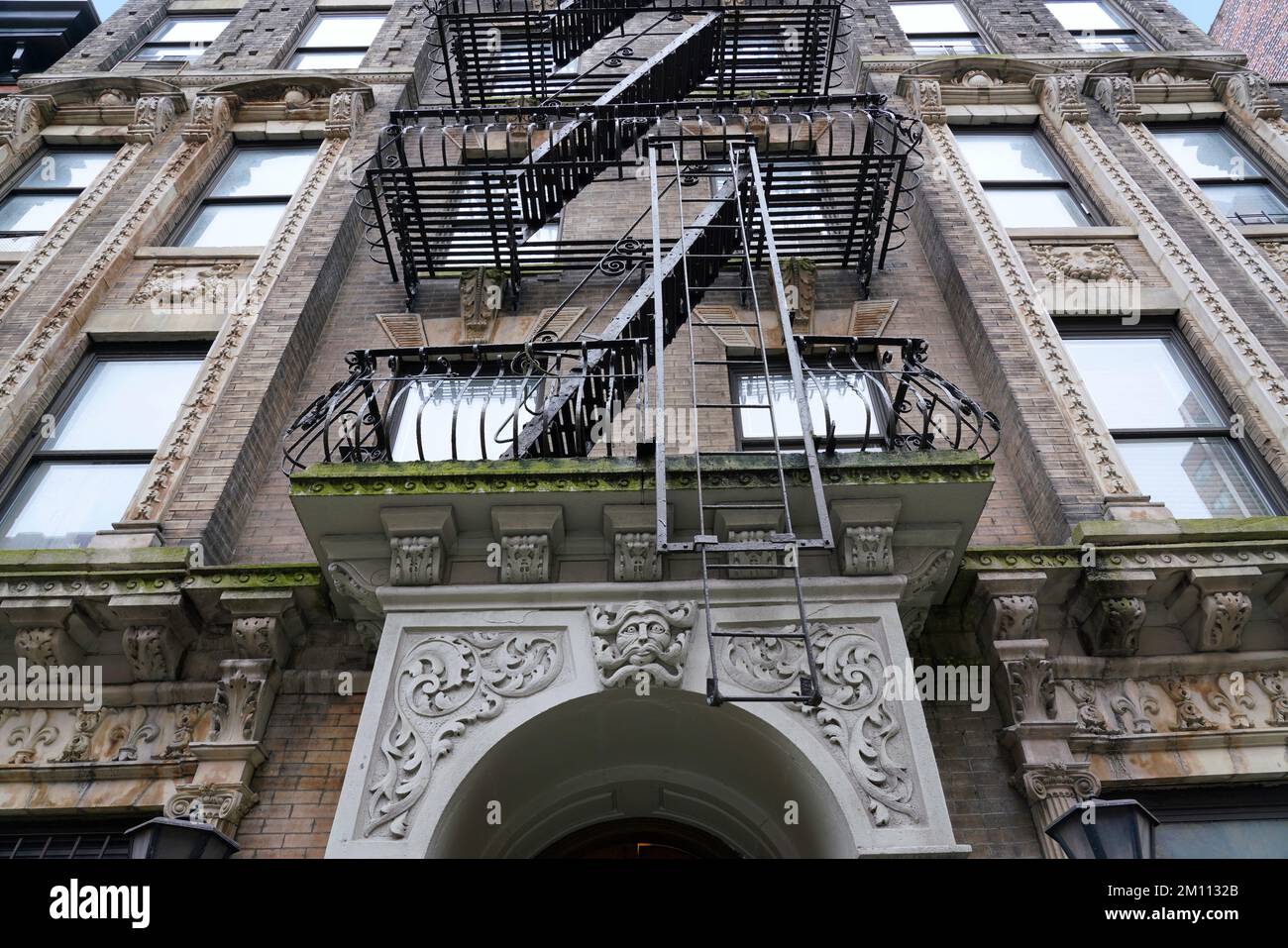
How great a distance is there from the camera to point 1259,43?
2550cm

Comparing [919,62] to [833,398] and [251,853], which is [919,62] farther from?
[251,853]

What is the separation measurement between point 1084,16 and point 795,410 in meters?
12.4

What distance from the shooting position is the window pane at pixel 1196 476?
855 centimetres

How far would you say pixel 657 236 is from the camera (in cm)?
805

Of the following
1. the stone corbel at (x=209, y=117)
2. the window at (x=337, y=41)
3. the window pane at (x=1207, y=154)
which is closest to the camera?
the window pane at (x=1207, y=154)

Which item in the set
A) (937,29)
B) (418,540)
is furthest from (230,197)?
(937,29)

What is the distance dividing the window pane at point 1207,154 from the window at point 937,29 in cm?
371

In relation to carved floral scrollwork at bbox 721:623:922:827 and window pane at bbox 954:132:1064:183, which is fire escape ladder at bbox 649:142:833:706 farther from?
window pane at bbox 954:132:1064:183

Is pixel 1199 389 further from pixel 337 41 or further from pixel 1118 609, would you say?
pixel 337 41

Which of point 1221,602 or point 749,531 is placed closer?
point 749,531

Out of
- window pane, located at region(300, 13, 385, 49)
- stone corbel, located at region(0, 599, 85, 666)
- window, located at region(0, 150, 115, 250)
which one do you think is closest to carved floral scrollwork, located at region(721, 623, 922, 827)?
stone corbel, located at region(0, 599, 85, 666)

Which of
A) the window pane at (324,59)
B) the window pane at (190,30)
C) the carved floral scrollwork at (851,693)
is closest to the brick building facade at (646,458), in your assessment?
the carved floral scrollwork at (851,693)

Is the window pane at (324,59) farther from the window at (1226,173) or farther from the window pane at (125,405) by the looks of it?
the window at (1226,173)

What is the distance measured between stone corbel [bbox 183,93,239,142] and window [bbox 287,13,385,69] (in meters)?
2.73
